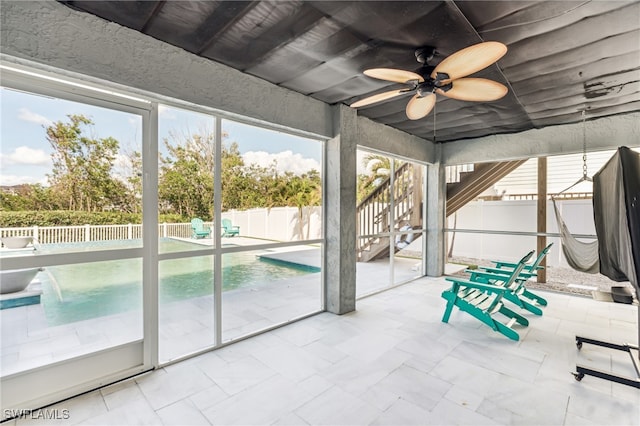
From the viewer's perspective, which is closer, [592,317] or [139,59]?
[139,59]

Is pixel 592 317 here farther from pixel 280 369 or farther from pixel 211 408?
pixel 211 408

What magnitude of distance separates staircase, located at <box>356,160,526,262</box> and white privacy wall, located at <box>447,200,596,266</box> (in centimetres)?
37

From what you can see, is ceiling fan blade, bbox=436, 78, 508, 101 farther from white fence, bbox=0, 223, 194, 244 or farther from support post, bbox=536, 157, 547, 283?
support post, bbox=536, 157, 547, 283

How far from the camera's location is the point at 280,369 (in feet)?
8.39

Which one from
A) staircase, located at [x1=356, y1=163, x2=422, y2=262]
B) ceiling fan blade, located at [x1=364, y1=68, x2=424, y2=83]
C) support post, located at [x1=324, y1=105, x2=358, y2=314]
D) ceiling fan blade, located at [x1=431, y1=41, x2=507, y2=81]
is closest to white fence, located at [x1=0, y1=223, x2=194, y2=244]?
support post, located at [x1=324, y1=105, x2=358, y2=314]

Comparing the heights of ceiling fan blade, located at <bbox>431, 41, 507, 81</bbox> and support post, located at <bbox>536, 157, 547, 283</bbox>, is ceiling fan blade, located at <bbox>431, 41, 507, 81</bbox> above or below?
above

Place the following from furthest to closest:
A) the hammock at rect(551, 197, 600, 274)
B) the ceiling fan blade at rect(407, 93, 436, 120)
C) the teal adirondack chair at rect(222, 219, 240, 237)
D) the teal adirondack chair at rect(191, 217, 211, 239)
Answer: the hammock at rect(551, 197, 600, 274), the teal adirondack chair at rect(222, 219, 240, 237), the teal adirondack chair at rect(191, 217, 211, 239), the ceiling fan blade at rect(407, 93, 436, 120)

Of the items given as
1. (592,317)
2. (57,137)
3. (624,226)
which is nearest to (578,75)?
(624,226)

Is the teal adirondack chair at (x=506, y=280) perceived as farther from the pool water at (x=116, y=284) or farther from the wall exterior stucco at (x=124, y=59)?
the wall exterior stucco at (x=124, y=59)

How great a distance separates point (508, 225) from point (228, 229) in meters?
5.16

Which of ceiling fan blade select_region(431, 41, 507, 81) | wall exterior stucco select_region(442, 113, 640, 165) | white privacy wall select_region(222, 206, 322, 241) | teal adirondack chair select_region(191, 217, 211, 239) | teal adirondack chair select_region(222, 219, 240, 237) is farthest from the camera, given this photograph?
wall exterior stucco select_region(442, 113, 640, 165)

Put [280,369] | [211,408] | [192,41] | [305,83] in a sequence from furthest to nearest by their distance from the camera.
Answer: [305,83] < [280,369] < [192,41] < [211,408]

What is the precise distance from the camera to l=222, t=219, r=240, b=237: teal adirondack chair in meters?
3.03

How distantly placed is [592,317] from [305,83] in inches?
183
